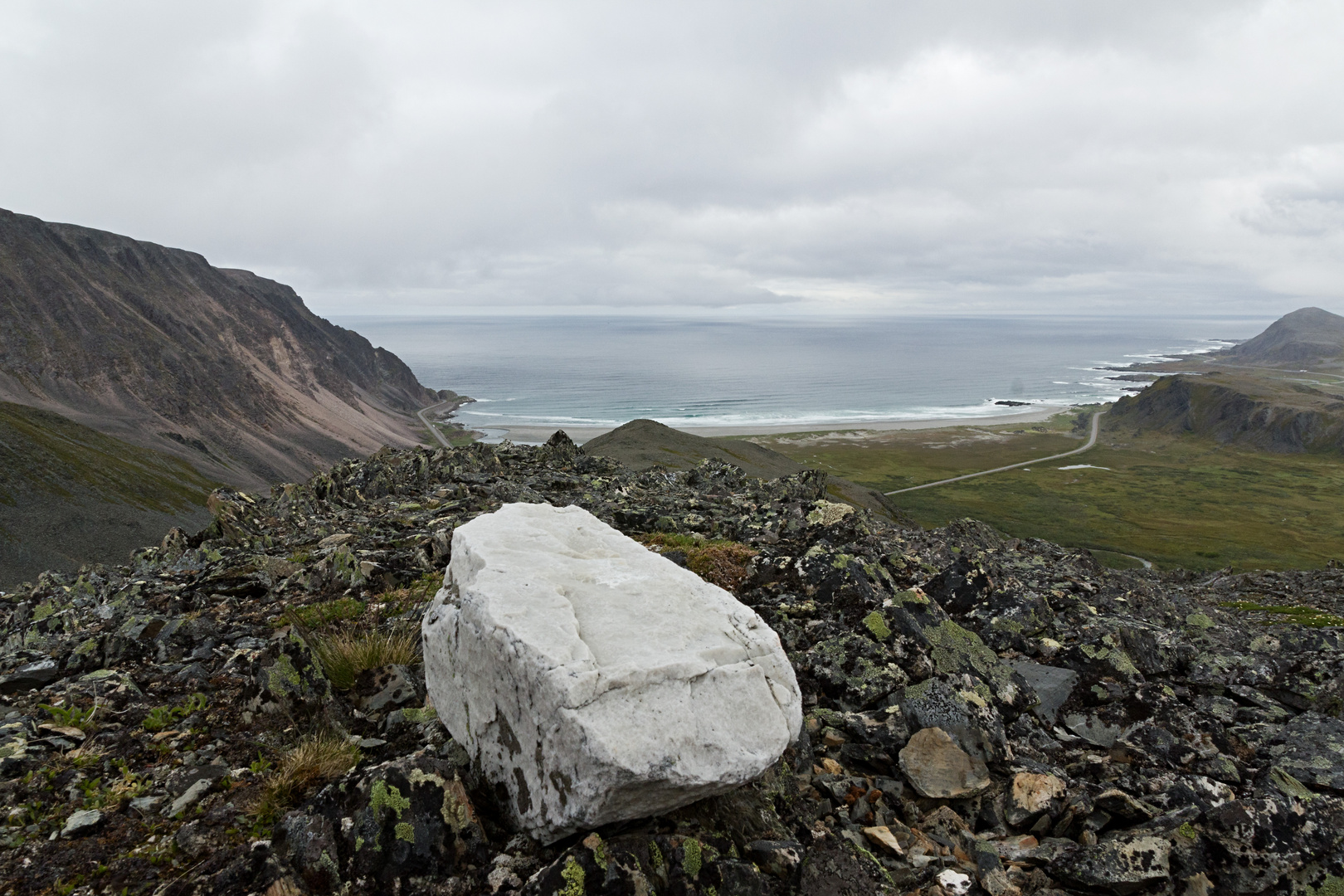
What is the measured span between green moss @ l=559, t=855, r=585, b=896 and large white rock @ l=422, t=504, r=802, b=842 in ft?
0.98

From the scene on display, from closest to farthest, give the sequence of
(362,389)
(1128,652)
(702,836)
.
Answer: (702,836)
(1128,652)
(362,389)

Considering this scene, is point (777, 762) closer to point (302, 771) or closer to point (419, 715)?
point (419, 715)

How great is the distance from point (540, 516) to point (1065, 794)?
7.04 metres

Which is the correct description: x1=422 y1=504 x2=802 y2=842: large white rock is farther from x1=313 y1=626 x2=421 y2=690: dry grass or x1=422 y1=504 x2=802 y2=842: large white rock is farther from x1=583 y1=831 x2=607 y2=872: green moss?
x1=313 y1=626 x2=421 y2=690: dry grass

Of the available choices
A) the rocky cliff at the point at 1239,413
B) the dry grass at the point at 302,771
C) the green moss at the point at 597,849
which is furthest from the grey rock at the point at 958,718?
the rocky cliff at the point at 1239,413

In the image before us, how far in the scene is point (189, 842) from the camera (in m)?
5.74

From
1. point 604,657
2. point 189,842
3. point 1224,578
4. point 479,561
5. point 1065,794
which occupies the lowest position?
point 1224,578

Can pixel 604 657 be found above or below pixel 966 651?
above

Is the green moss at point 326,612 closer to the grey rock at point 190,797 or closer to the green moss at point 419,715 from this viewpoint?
the green moss at point 419,715

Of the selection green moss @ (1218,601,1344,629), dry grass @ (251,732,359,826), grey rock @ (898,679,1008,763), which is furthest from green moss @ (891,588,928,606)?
green moss @ (1218,601,1344,629)

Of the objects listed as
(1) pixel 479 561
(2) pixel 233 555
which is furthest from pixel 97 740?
(2) pixel 233 555

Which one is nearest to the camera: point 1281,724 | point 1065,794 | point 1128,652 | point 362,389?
point 1065,794

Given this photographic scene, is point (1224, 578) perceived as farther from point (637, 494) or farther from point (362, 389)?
point (362, 389)

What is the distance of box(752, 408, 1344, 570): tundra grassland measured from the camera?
77.7 metres
